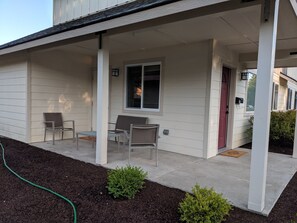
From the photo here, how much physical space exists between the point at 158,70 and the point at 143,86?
0.59 meters

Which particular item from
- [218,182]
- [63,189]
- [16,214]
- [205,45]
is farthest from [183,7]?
[16,214]

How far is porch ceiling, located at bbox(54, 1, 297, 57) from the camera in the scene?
10.2ft

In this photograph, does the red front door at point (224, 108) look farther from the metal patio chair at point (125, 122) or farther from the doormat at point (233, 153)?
the metal patio chair at point (125, 122)

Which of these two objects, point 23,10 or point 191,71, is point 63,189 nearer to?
point 191,71

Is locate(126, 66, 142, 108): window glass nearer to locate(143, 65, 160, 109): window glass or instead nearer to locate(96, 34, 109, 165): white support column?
locate(143, 65, 160, 109): window glass

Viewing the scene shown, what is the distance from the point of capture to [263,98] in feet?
7.74

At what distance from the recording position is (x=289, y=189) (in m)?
3.19

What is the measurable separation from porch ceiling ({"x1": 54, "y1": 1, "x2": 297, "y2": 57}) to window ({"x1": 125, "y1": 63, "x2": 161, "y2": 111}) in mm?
533

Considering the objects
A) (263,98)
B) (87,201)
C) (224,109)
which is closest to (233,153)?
(224,109)

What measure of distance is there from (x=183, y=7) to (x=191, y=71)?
236 centimetres

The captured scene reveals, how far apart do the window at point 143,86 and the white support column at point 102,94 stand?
5.83ft

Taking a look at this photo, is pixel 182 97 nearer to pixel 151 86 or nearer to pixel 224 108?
pixel 151 86

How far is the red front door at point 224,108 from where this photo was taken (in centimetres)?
541

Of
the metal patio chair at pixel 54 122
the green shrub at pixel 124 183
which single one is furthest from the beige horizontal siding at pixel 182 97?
the green shrub at pixel 124 183
